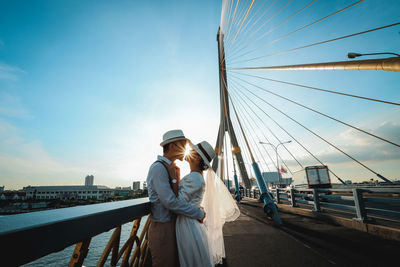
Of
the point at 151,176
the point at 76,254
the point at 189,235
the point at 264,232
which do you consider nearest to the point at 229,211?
the point at 189,235

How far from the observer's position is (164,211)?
185 cm

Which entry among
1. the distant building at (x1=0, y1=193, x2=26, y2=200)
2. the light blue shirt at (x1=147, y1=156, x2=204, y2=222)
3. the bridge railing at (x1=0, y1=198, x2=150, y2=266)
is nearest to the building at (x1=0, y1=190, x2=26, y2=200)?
the distant building at (x1=0, y1=193, x2=26, y2=200)

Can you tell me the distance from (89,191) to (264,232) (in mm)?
68983

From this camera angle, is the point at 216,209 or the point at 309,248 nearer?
the point at 216,209

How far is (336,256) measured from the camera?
323 cm

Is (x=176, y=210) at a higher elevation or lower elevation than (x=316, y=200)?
higher

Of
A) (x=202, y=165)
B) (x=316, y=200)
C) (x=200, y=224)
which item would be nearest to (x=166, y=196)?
(x=200, y=224)

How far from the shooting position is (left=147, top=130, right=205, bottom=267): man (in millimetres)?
1698

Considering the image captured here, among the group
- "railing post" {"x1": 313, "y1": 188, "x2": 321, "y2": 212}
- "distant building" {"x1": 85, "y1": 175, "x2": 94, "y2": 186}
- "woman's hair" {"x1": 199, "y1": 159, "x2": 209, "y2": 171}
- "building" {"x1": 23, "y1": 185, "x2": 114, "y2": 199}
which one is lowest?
"building" {"x1": 23, "y1": 185, "x2": 114, "y2": 199}

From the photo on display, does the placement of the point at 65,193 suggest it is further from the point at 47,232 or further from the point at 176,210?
the point at 47,232

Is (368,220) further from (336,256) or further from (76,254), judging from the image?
(76,254)

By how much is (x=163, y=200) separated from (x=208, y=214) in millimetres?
1135

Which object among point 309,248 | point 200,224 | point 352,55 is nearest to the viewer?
point 200,224

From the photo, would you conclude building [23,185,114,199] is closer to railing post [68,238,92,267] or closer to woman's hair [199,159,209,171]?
woman's hair [199,159,209,171]
